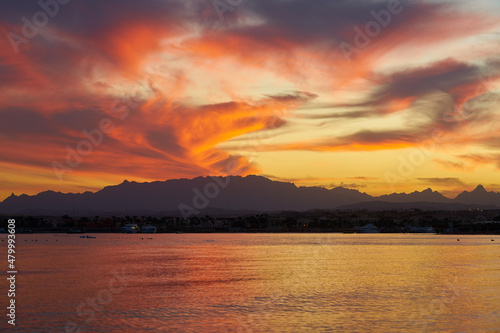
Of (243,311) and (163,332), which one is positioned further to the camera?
(243,311)

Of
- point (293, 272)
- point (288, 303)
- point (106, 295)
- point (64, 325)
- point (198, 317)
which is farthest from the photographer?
point (293, 272)

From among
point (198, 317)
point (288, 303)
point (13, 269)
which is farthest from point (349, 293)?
point (13, 269)

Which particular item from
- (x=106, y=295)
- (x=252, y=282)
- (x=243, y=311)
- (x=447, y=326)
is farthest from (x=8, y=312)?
(x=447, y=326)

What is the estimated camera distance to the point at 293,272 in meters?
97.3

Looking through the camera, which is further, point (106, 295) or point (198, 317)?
point (106, 295)

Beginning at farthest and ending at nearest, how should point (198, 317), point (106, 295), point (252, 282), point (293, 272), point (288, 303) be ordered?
point (293, 272) → point (252, 282) → point (106, 295) → point (288, 303) → point (198, 317)

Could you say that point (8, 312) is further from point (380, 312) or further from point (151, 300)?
point (380, 312)

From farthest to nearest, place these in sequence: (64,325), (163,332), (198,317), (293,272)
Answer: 1. (293,272)
2. (198,317)
3. (64,325)
4. (163,332)

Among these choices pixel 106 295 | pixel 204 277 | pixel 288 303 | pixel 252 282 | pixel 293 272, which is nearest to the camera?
pixel 288 303

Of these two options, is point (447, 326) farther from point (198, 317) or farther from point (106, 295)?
point (106, 295)

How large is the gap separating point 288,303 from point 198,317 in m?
12.5

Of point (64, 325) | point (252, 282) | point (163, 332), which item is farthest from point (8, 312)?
point (252, 282)

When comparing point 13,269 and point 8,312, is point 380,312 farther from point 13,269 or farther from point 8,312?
point 13,269

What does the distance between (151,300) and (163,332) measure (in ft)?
58.4
